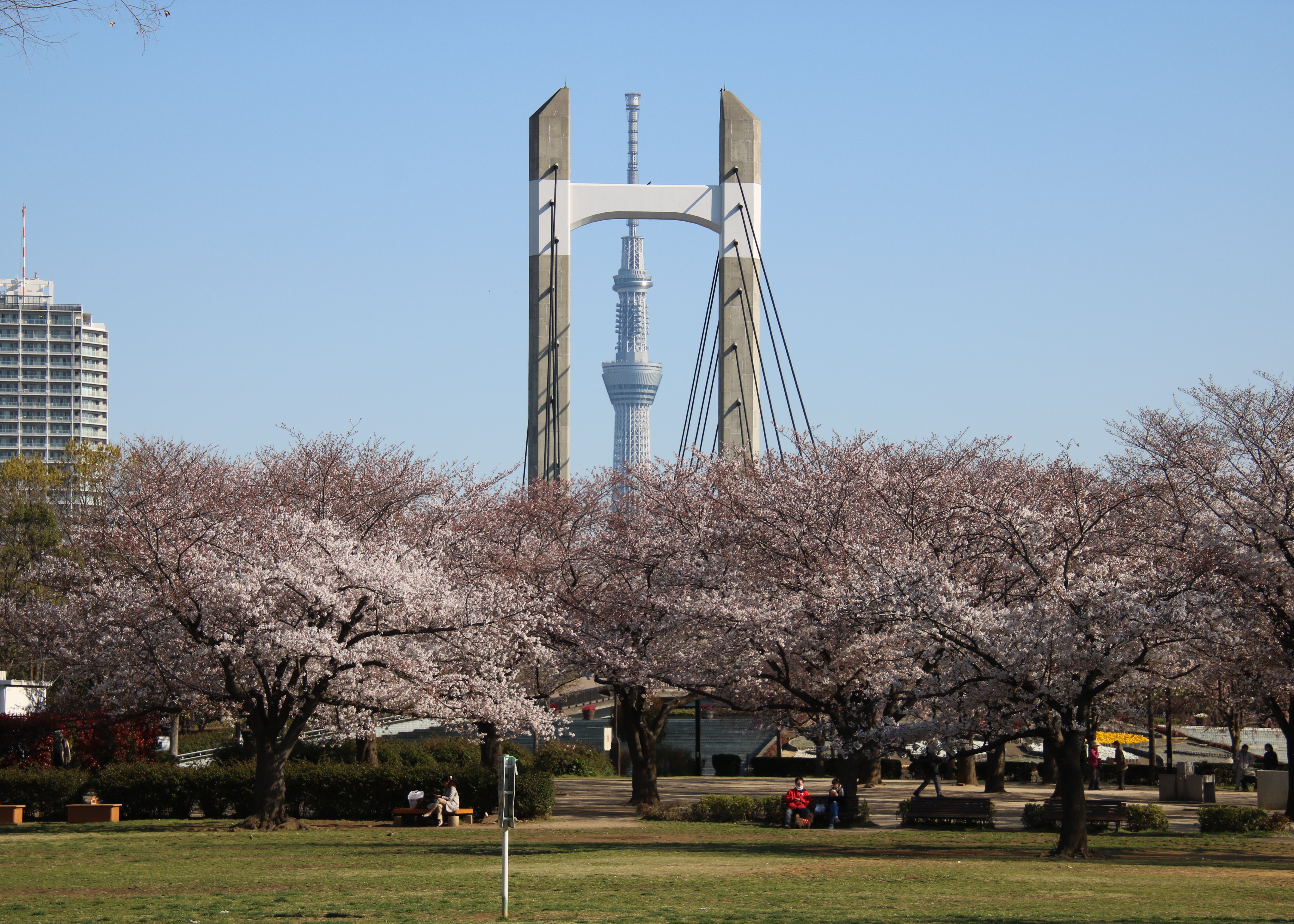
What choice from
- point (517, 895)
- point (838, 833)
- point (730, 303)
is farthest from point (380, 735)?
point (517, 895)

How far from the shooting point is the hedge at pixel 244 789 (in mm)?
23906

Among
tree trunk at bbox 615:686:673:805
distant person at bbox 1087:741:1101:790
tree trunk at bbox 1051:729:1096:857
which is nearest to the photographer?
tree trunk at bbox 1051:729:1096:857

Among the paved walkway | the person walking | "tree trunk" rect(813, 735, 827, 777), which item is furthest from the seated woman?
the person walking

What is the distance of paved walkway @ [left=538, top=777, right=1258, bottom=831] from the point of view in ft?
79.7

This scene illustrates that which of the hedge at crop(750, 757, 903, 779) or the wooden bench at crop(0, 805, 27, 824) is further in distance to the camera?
the hedge at crop(750, 757, 903, 779)

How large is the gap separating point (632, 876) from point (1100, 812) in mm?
9933

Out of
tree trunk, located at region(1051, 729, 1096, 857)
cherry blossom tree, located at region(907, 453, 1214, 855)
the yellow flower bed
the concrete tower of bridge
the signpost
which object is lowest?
the yellow flower bed

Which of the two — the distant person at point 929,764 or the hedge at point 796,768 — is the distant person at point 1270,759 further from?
the distant person at point 929,764

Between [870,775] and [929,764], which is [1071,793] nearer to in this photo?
[929,764]

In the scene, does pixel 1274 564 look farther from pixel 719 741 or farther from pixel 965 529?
pixel 719 741

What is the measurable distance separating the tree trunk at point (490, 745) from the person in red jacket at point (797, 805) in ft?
20.9

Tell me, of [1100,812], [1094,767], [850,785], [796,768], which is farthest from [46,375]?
[1100,812]

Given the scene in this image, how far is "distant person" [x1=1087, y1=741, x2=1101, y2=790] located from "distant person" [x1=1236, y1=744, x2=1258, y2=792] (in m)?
3.13

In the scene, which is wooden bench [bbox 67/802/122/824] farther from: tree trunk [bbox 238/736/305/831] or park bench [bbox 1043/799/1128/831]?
park bench [bbox 1043/799/1128/831]
